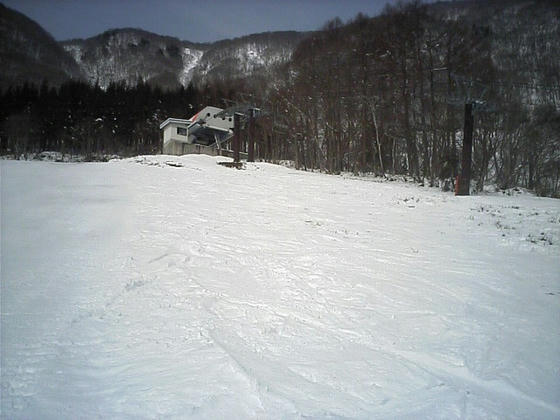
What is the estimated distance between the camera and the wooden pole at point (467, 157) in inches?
613

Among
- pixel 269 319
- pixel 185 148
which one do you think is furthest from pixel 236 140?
pixel 269 319

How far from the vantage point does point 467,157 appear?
52.2 ft

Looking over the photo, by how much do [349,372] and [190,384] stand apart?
53.4 inches

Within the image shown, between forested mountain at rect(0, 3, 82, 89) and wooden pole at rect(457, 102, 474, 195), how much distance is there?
17.2 metres

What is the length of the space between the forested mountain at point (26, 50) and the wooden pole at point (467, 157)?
56.3 feet

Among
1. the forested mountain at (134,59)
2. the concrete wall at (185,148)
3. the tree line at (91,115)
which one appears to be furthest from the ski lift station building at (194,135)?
the forested mountain at (134,59)

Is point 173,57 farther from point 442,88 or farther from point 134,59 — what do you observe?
point 442,88

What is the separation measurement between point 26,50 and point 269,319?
36.0 ft

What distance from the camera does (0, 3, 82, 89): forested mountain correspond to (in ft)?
21.1

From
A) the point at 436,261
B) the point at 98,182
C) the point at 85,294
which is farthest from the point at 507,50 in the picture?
the point at 85,294

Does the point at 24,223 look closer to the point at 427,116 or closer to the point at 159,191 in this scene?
the point at 159,191

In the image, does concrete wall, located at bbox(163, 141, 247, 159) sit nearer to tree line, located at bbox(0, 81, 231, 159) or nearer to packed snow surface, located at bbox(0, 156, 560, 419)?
tree line, located at bbox(0, 81, 231, 159)

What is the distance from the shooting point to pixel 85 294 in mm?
3883

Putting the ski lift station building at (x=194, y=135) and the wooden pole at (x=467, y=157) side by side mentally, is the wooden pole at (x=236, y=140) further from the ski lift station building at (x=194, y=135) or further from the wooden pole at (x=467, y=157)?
the wooden pole at (x=467, y=157)
